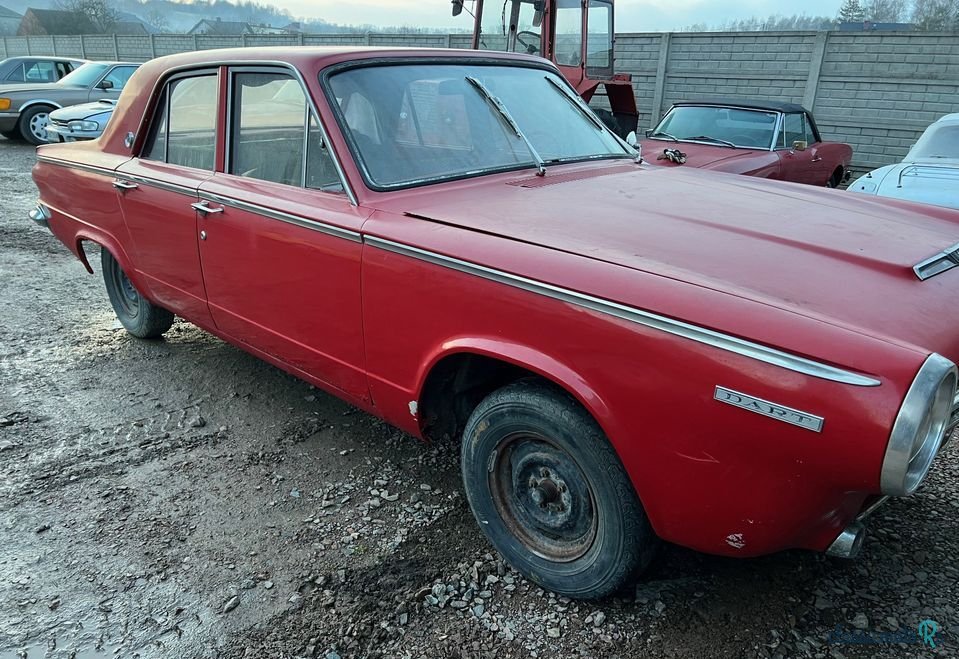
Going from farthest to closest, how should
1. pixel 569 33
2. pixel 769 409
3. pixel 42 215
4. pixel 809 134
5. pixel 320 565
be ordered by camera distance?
1. pixel 569 33
2. pixel 809 134
3. pixel 42 215
4. pixel 320 565
5. pixel 769 409

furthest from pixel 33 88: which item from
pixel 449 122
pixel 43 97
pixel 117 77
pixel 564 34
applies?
pixel 449 122

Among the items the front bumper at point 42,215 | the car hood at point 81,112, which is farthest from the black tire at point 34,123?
the front bumper at point 42,215

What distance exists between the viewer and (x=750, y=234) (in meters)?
2.23

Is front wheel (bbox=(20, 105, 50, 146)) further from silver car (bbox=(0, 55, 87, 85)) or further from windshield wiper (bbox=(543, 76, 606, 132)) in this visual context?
windshield wiper (bbox=(543, 76, 606, 132))

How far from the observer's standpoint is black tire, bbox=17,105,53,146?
504 inches

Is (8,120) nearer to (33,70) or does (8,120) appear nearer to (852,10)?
(33,70)

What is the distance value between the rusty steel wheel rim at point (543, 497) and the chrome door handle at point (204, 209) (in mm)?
1702

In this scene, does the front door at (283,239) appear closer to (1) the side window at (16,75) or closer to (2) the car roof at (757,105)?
(2) the car roof at (757,105)

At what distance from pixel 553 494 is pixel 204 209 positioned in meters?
2.02

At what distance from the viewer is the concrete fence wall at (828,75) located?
11.1 meters

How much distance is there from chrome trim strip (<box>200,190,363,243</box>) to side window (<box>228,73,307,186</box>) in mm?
160

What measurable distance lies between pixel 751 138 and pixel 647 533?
6.55m

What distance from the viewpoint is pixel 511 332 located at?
2.11 meters

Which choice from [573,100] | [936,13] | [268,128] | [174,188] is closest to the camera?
[268,128]
